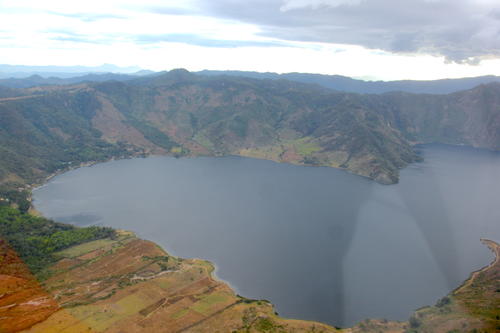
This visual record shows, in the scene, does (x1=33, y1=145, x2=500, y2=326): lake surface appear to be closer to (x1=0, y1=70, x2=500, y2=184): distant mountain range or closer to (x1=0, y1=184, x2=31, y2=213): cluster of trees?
(x1=0, y1=184, x2=31, y2=213): cluster of trees

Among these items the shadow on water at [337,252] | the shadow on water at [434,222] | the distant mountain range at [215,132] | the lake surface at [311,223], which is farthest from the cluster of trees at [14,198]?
the shadow on water at [434,222]

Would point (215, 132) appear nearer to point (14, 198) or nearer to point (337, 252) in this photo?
point (14, 198)

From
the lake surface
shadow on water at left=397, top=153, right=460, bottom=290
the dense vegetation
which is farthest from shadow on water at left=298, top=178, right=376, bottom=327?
the dense vegetation

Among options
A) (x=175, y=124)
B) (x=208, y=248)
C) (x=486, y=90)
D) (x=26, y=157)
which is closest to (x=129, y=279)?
(x=208, y=248)

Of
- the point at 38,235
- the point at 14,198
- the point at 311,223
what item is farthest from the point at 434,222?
the point at 14,198

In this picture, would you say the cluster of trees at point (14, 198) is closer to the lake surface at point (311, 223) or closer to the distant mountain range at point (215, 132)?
the lake surface at point (311, 223)

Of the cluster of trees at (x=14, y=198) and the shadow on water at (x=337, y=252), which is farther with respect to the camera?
the cluster of trees at (x=14, y=198)
